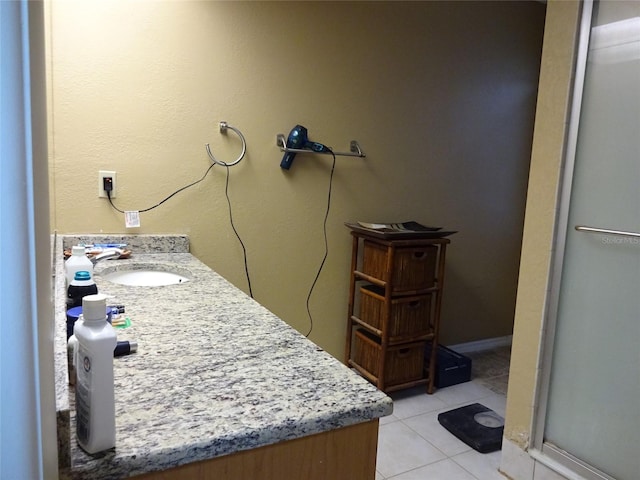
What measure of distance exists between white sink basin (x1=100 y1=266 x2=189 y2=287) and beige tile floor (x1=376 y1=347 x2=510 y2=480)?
1155mm

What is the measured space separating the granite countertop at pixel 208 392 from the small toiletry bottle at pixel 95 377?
0.02m

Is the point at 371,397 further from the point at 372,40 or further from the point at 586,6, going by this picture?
the point at 372,40

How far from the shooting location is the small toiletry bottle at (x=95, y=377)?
54 cm

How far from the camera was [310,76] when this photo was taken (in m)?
2.42

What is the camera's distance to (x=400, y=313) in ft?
8.18

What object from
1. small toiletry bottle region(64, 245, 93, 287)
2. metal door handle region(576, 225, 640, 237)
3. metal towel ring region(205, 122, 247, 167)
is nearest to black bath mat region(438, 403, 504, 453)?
metal door handle region(576, 225, 640, 237)

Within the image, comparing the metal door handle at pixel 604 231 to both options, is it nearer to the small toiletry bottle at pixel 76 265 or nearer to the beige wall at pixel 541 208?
the beige wall at pixel 541 208

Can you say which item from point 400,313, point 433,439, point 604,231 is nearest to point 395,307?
point 400,313

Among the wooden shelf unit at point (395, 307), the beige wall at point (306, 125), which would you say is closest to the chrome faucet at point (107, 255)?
the beige wall at point (306, 125)

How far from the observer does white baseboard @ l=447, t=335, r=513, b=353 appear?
10.7 ft

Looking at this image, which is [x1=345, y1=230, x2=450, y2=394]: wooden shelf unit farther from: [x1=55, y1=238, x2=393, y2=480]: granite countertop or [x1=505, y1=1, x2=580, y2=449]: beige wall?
[x1=55, y1=238, x2=393, y2=480]: granite countertop

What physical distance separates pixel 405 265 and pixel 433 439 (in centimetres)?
87

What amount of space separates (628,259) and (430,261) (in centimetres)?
110

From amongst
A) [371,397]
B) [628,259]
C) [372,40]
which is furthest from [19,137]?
[372,40]
